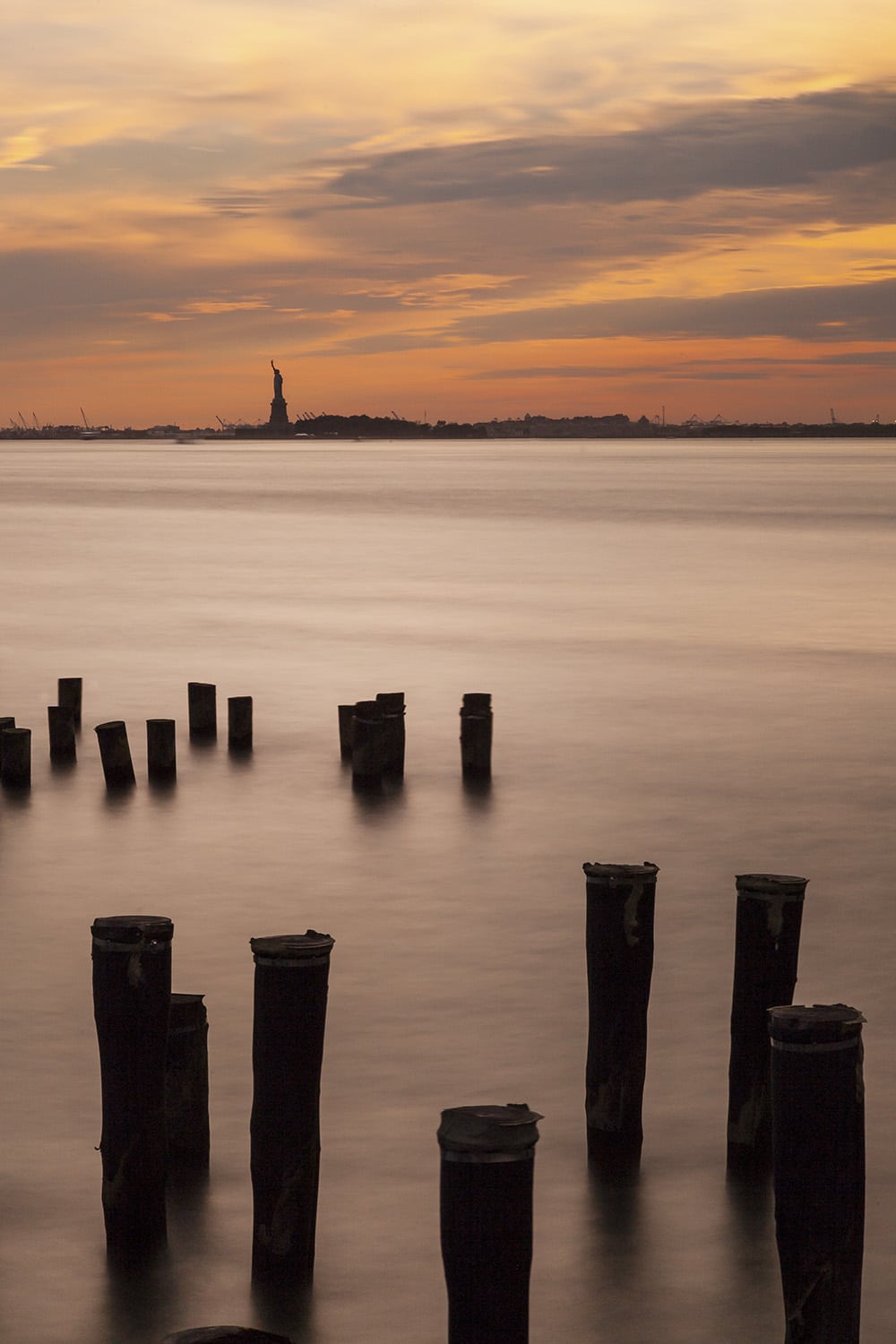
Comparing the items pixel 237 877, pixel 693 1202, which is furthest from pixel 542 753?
pixel 693 1202

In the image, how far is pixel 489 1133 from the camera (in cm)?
462

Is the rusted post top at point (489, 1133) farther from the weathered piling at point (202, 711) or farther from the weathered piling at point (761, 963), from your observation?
the weathered piling at point (202, 711)

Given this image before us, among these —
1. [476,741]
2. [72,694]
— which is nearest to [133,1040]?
[476,741]

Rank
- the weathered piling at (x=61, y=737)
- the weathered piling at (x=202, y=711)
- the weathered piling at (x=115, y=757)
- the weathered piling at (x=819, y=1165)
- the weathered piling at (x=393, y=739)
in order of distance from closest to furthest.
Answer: the weathered piling at (x=819, y=1165) → the weathered piling at (x=115, y=757) → the weathered piling at (x=393, y=739) → the weathered piling at (x=61, y=737) → the weathered piling at (x=202, y=711)

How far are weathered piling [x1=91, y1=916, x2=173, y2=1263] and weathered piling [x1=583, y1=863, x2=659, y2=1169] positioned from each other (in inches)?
69.9

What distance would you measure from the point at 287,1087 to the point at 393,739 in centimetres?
1142

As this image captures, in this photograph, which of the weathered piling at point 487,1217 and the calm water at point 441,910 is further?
the calm water at point 441,910

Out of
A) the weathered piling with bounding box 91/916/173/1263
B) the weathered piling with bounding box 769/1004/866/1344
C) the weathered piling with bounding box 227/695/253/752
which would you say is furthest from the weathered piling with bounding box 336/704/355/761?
the weathered piling with bounding box 769/1004/866/1344

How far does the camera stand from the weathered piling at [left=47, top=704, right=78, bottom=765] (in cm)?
1762

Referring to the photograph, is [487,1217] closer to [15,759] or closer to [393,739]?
[15,759]

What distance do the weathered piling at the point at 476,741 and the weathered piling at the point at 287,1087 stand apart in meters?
10.8

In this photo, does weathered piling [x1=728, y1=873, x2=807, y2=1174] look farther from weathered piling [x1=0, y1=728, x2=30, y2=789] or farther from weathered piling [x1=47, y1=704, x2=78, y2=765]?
weathered piling [x1=47, y1=704, x2=78, y2=765]

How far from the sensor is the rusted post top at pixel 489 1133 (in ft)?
15.1

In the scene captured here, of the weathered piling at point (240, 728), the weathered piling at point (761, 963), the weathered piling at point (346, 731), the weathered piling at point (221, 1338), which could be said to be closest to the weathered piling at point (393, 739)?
the weathered piling at point (346, 731)
